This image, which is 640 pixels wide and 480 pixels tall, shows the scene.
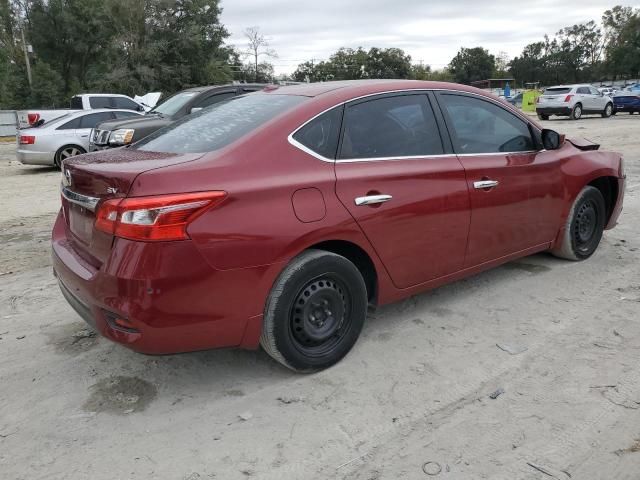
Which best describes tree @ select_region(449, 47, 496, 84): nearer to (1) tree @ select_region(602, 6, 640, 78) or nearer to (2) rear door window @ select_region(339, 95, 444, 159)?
(1) tree @ select_region(602, 6, 640, 78)

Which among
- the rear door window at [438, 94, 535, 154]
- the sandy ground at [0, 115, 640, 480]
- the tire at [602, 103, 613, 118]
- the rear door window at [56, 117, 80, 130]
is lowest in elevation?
the sandy ground at [0, 115, 640, 480]

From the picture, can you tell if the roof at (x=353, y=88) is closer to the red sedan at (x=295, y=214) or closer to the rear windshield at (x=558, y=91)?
the red sedan at (x=295, y=214)

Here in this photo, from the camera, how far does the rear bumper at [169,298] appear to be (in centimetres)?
263

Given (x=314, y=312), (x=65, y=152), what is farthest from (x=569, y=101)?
(x=314, y=312)

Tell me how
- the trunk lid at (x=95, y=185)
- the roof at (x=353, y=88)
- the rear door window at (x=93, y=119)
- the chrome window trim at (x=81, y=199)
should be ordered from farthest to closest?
the rear door window at (x=93, y=119)
the roof at (x=353, y=88)
the chrome window trim at (x=81, y=199)
the trunk lid at (x=95, y=185)

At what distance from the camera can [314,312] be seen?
3191 mm

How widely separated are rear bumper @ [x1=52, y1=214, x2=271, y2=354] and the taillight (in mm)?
44

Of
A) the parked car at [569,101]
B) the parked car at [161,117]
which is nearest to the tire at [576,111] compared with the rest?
the parked car at [569,101]

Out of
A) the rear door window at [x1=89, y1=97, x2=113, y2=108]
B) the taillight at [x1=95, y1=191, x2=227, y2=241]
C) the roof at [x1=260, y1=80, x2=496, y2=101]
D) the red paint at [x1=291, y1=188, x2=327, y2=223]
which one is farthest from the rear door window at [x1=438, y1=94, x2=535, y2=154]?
the rear door window at [x1=89, y1=97, x2=113, y2=108]

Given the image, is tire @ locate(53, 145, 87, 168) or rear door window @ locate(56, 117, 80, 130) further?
rear door window @ locate(56, 117, 80, 130)

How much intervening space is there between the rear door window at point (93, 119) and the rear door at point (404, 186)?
11.2m

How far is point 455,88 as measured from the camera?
4.07m

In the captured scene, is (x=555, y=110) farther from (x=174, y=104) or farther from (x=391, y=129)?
(x=391, y=129)

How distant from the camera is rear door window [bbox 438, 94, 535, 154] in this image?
394 cm
